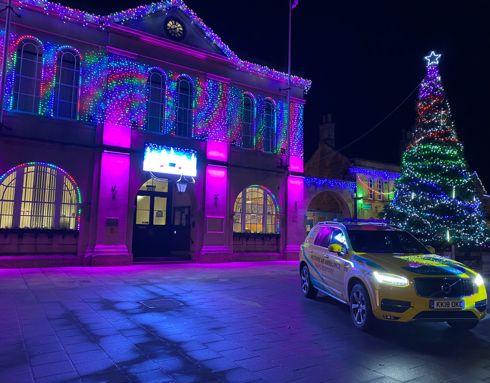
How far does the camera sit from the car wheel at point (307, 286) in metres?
9.32

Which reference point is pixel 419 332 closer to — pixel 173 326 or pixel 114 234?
pixel 173 326

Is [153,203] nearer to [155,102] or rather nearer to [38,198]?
[155,102]

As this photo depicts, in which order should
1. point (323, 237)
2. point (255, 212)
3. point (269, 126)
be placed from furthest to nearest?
point (269, 126) < point (255, 212) < point (323, 237)

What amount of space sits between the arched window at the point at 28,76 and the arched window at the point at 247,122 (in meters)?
9.06

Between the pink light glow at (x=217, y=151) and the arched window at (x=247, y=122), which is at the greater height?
the arched window at (x=247, y=122)

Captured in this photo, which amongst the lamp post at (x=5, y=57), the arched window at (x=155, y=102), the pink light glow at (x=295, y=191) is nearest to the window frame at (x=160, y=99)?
the arched window at (x=155, y=102)

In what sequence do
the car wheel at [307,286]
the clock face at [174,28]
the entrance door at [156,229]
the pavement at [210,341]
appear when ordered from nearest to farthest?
the pavement at [210,341] → the car wheel at [307,286] → the clock face at [174,28] → the entrance door at [156,229]

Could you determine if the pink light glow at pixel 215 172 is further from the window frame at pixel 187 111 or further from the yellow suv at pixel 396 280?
the yellow suv at pixel 396 280

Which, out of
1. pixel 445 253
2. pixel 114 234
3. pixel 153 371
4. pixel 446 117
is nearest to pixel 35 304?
pixel 153 371

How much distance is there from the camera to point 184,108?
17.9 metres

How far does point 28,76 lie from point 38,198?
4.58m

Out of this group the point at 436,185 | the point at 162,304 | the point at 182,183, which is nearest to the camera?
the point at 162,304

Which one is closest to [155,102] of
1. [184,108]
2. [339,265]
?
[184,108]

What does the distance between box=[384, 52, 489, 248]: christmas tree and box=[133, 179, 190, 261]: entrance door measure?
975 cm
